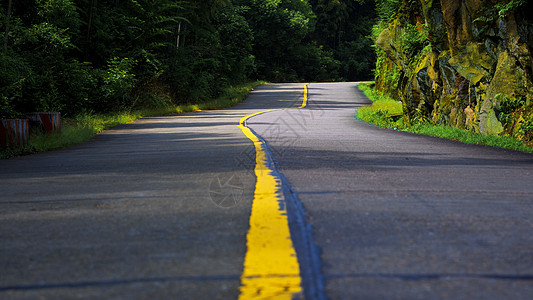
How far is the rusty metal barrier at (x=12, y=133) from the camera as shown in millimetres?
11148

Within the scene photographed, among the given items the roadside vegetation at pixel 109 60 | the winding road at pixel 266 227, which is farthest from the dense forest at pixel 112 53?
the winding road at pixel 266 227

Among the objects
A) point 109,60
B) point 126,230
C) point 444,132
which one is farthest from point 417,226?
point 109,60

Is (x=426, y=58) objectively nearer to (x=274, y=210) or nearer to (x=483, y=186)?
(x=483, y=186)

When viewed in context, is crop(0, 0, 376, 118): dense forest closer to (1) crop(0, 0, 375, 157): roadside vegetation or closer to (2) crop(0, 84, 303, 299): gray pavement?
(1) crop(0, 0, 375, 157): roadside vegetation

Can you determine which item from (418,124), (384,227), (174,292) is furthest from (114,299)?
(418,124)

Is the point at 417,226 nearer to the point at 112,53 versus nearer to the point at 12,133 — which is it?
the point at 12,133

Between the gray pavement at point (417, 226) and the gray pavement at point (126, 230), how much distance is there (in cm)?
53

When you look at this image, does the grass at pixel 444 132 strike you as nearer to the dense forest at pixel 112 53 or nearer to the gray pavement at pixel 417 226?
the gray pavement at pixel 417 226

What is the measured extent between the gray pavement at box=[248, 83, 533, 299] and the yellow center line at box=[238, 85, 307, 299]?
0.53 ft

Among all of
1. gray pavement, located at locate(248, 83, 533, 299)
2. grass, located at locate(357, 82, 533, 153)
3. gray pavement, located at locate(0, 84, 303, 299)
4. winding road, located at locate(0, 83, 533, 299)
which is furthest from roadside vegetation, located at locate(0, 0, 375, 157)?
grass, located at locate(357, 82, 533, 153)

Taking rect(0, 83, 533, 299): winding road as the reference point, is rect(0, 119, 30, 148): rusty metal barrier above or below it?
below

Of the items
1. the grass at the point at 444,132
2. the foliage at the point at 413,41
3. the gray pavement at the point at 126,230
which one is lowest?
the grass at the point at 444,132

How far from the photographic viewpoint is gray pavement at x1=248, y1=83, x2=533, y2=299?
2.71 meters

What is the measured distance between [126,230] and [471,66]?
541 inches
